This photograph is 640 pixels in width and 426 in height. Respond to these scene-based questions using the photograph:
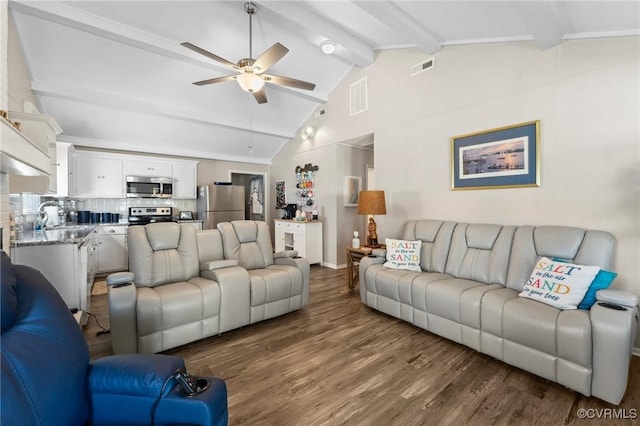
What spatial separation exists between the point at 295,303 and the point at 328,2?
3.27m

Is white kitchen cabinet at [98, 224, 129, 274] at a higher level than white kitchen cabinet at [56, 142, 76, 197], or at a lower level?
lower

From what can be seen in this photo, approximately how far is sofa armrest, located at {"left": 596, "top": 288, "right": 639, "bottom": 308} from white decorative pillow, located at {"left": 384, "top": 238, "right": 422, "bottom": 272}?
4.86 ft

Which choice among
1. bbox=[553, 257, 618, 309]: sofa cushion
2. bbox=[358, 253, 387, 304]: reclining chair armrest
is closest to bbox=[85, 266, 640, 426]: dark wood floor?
bbox=[358, 253, 387, 304]: reclining chair armrest

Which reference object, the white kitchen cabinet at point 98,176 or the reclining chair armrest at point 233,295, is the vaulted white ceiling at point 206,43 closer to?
the white kitchen cabinet at point 98,176

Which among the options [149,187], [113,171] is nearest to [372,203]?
[149,187]

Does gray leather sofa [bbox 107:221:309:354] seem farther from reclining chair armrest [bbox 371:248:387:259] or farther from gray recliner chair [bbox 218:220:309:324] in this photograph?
reclining chair armrest [bbox 371:248:387:259]

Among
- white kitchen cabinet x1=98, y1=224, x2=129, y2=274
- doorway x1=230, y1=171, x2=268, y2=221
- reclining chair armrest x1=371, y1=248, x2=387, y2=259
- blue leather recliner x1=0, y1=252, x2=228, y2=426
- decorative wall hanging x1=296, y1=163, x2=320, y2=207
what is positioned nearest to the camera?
blue leather recliner x1=0, y1=252, x2=228, y2=426

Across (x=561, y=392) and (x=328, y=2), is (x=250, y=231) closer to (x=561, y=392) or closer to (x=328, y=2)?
(x=328, y=2)

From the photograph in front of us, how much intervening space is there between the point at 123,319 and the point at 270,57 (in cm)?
269

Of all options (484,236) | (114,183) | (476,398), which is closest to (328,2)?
(484,236)

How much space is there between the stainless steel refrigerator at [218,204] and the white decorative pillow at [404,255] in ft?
13.3

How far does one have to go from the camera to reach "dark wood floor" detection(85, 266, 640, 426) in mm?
1656

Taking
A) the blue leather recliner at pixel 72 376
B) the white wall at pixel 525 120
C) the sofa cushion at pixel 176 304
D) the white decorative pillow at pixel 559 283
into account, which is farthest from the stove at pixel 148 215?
the white decorative pillow at pixel 559 283

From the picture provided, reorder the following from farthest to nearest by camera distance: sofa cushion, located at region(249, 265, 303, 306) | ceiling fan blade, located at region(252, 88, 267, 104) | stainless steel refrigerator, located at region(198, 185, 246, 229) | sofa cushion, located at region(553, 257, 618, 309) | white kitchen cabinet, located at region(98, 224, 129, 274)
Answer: stainless steel refrigerator, located at region(198, 185, 246, 229), white kitchen cabinet, located at region(98, 224, 129, 274), ceiling fan blade, located at region(252, 88, 267, 104), sofa cushion, located at region(249, 265, 303, 306), sofa cushion, located at region(553, 257, 618, 309)
